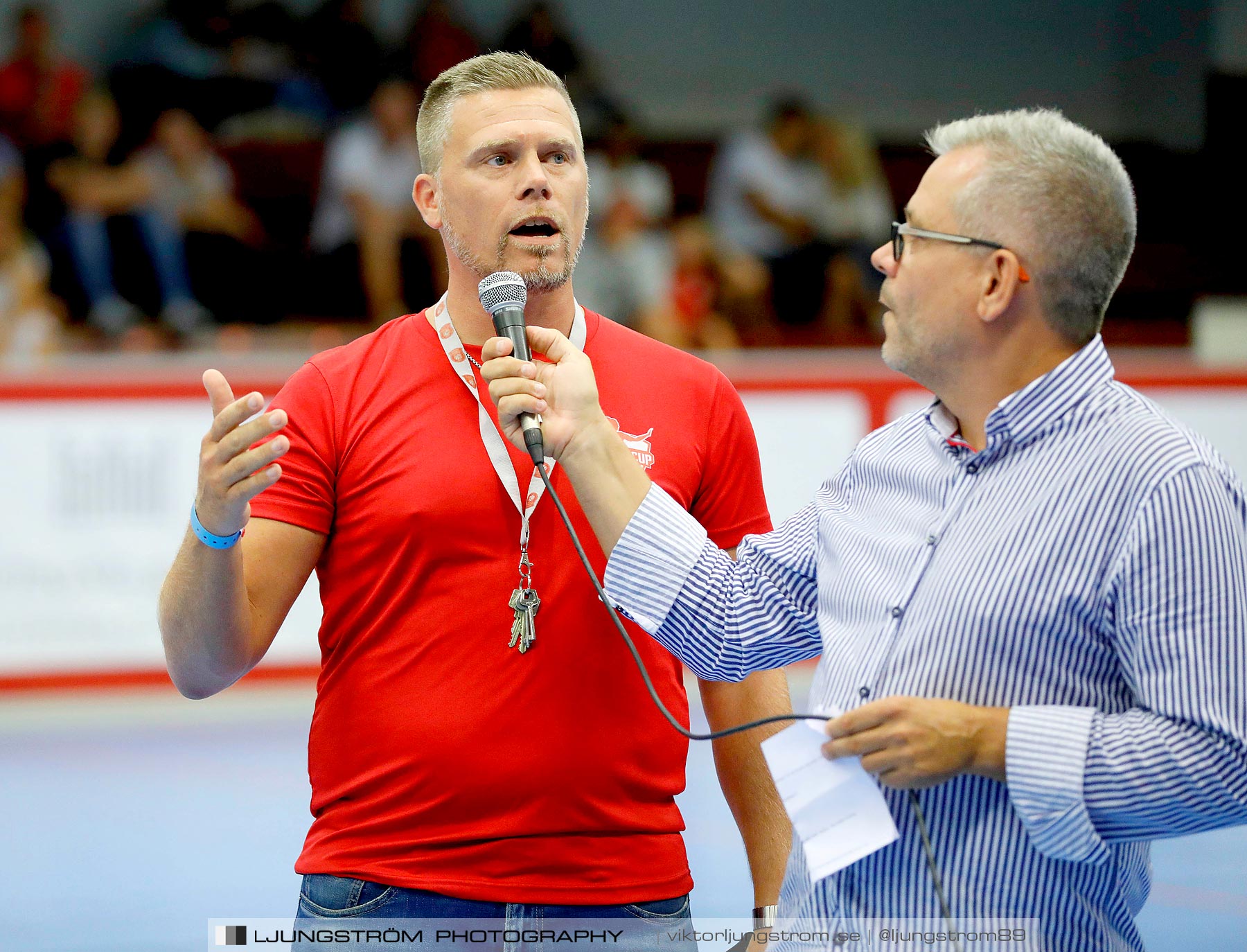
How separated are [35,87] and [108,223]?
128cm

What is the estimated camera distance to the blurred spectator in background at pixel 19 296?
811 centimetres

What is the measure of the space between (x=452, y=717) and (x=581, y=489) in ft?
1.48

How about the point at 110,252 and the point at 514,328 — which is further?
the point at 110,252

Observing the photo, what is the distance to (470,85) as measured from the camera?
8.41ft

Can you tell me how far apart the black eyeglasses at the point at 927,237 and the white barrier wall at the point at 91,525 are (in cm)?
508

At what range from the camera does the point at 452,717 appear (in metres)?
2.31

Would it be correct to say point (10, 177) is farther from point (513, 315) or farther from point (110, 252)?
point (513, 315)

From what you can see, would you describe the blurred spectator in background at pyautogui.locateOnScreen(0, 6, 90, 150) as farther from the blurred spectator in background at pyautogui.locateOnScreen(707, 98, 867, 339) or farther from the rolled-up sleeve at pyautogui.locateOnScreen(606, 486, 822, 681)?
the rolled-up sleeve at pyautogui.locateOnScreen(606, 486, 822, 681)

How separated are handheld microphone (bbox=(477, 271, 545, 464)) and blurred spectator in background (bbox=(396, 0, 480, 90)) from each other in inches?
328

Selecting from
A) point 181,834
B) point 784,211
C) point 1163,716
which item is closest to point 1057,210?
point 1163,716

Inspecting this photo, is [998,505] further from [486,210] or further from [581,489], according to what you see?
[486,210]

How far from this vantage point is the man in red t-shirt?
2.27 metres

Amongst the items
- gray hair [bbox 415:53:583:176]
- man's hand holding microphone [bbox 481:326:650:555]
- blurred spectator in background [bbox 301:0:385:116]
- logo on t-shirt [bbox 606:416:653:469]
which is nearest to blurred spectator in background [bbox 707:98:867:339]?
blurred spectator in background [bbox 301:0:385:116]

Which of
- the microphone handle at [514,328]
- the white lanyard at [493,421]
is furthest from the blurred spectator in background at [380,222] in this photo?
the microphone handle at [514,328]
